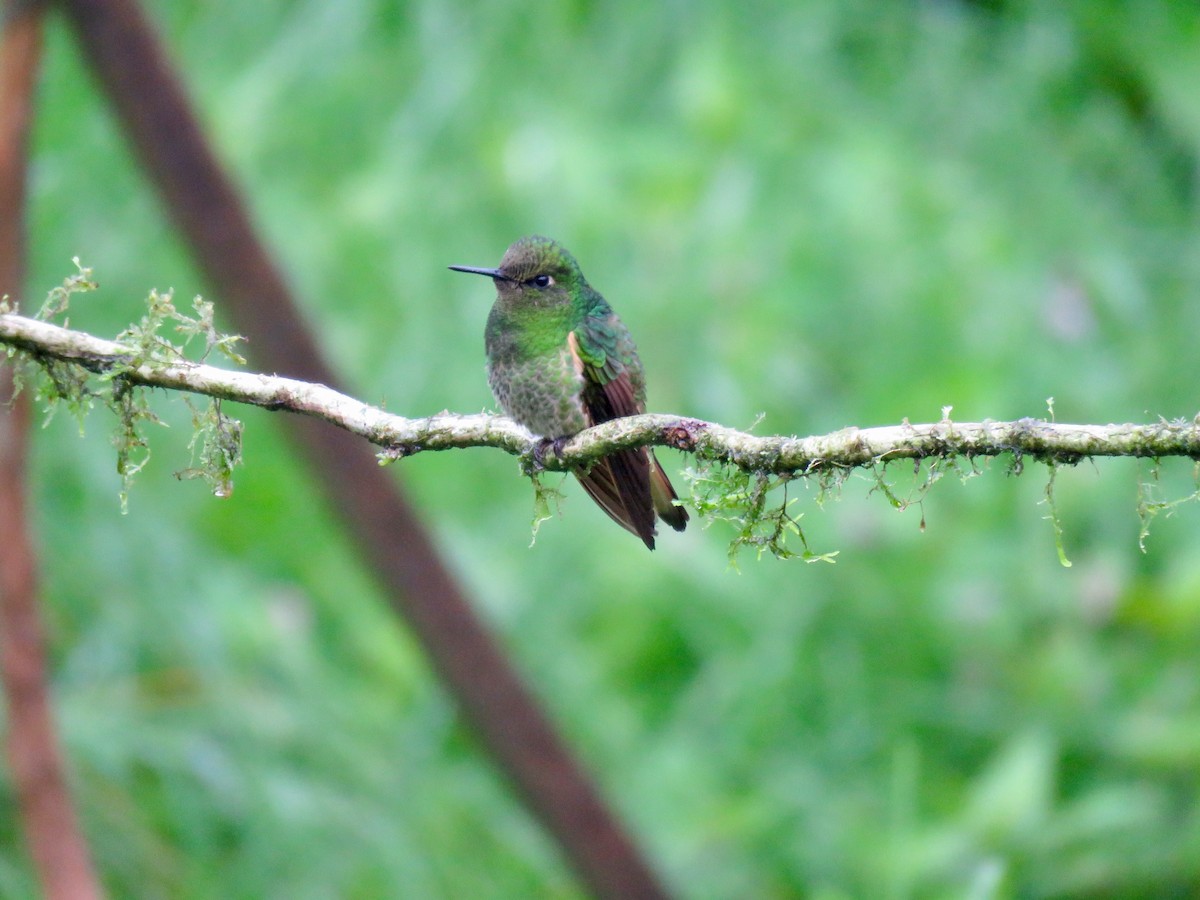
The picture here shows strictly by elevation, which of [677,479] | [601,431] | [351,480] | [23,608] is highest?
[677,479]

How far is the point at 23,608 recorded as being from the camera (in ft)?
10.5

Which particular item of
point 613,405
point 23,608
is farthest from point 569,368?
point 23,608

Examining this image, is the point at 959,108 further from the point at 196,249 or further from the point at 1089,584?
the point at 196,249

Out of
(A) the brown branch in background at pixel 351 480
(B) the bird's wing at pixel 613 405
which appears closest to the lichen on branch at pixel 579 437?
(B) the bird's wing at pixel 613 405

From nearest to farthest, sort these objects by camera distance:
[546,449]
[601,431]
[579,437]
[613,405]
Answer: [601,431]
[579,437]
[546,449]
[613,405]

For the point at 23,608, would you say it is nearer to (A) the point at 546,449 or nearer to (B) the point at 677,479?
(A) the point at 546,449

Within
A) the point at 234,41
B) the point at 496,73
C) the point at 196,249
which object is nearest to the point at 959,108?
the point at 496,73

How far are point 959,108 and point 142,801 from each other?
16.3 feet

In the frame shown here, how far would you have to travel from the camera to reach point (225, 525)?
534 centimetres

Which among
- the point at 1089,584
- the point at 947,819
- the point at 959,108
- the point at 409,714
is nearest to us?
the point at 947,819

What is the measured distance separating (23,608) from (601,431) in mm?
1895

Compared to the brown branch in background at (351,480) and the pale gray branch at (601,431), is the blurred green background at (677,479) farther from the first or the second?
the pale gray branch at (601,431)

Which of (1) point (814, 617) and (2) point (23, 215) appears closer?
(2) point (23, 215)

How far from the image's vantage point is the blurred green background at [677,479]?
442cm
